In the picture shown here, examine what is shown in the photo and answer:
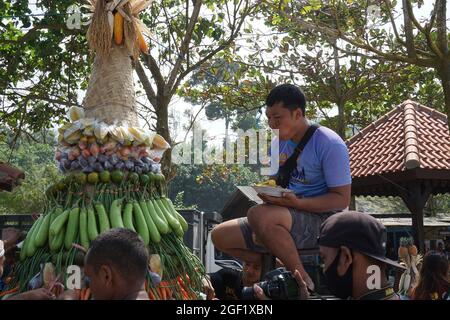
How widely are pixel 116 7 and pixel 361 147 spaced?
8.41 meters

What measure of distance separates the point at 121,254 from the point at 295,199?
Answer: 117cm

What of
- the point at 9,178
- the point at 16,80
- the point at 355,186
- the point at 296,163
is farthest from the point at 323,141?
the point at 16,80

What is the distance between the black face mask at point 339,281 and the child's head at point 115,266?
749 millimetres

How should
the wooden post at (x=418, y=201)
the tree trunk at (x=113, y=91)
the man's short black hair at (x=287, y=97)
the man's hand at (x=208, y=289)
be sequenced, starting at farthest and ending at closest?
the wooden post at (x=418, y=201), the tree trunk at (x=113, y=91), the man's hand at (x=208, y=289), the man's short black hair at (x=287, y=97)

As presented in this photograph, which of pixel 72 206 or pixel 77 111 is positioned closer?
pixel 72 206

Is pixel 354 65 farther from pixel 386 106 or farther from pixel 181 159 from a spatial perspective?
pixel 181 159

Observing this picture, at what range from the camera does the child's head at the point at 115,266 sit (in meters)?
2.23

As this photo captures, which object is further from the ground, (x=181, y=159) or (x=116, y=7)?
(x=116, y=7)

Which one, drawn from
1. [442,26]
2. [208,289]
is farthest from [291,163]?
[442,26]

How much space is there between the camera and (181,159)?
8.55 m

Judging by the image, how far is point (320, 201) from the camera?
3.25 metres

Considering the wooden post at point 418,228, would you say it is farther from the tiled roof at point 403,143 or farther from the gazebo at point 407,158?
the tiled roof at point 403,143

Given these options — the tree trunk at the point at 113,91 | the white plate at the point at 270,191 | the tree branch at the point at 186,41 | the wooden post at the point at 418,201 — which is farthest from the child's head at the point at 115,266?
the wooden post at the point at 418,201

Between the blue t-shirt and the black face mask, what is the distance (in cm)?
92
